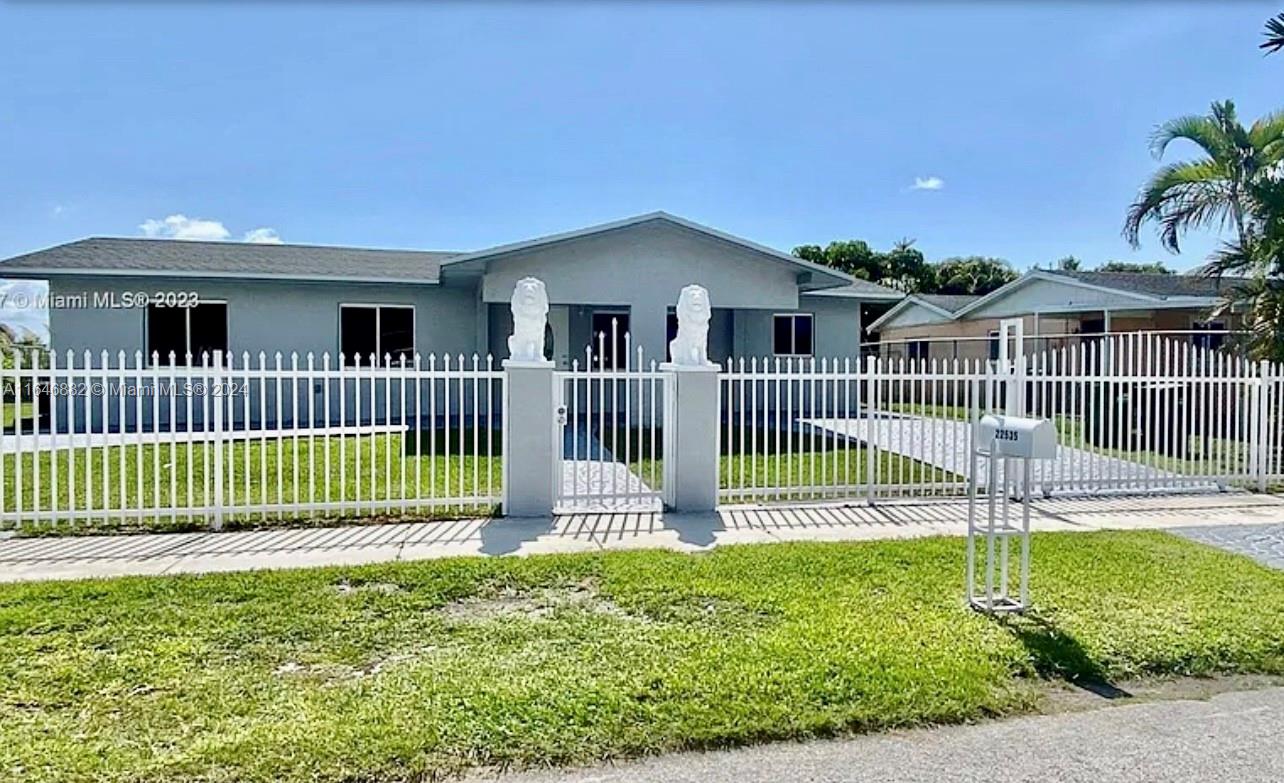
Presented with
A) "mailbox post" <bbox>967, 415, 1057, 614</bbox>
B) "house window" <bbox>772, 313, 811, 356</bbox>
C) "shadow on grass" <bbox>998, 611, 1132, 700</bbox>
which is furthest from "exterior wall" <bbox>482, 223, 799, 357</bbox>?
"shadow on grass" <bbox>998, 611, 1132, 700</bbox>

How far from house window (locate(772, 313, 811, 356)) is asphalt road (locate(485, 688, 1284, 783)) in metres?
16.9

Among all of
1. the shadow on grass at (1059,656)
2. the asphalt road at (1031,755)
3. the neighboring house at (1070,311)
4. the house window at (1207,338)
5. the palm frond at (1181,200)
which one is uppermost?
the palm frond at (1181,200)

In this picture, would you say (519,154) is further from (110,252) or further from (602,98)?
(110,252)

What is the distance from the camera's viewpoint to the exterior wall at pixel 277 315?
16016 millimetres

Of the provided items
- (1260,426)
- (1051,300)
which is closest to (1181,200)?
(1260,426)

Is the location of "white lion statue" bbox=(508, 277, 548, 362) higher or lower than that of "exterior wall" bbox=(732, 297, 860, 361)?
lower

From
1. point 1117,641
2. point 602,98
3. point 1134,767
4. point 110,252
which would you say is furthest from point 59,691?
point 110,252

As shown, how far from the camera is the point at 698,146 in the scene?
16672 mm

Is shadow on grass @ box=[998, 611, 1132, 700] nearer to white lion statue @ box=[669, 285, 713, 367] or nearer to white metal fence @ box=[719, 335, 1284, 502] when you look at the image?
white metal fence @ box=[719, 335, 1284, 502]

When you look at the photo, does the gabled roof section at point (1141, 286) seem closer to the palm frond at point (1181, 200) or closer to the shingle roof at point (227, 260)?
the palm frond at point (1181, 200)

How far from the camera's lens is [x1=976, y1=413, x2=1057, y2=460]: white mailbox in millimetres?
4848

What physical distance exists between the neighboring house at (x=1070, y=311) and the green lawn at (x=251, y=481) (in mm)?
13525

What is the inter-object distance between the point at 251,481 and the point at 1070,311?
67.3ft

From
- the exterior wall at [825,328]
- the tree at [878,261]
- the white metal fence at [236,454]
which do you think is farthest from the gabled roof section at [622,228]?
the tree at [878,261]
